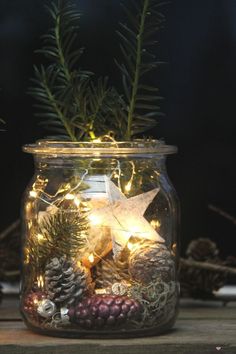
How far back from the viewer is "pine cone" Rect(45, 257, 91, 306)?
1.04 meters

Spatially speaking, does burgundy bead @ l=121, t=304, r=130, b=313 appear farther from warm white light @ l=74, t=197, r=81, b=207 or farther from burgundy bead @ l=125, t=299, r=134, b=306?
warm white light @ l=74, t=197, r=81, b=207

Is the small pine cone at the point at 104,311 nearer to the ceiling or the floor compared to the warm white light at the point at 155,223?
nearer to the floor

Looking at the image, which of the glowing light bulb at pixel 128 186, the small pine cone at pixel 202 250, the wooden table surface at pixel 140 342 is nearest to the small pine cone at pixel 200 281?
the small pine cone at pixel 202 250

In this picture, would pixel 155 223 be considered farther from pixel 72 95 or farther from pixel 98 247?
pixel 72 95

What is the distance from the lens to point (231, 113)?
4.67 feet

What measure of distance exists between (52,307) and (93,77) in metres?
0.46

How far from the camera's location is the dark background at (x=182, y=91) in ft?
4.55

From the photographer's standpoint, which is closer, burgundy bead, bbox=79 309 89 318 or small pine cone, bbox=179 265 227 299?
burgundy bead, bbox=79 309 89 318

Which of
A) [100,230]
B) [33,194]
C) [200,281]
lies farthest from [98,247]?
[200,281]

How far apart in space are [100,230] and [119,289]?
7 cm

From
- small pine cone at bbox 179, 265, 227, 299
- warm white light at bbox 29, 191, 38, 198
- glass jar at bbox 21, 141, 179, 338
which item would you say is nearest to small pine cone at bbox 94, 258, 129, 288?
glass jar at bbox 21, 141, 179, 338

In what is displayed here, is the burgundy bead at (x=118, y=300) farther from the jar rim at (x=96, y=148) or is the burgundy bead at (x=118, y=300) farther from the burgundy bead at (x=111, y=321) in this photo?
the jar rim at (x=96, y=148)

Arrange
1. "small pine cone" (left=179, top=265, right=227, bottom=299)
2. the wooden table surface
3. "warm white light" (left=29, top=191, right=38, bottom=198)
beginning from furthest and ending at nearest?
"small pine cone" (left=179, top=265, right=227, bottom=299) → "warm white light" (left=29, top=191, right=38, bottom=198) → the wooden table surface

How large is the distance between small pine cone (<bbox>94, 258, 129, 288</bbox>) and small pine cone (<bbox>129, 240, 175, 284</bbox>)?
0.01m
